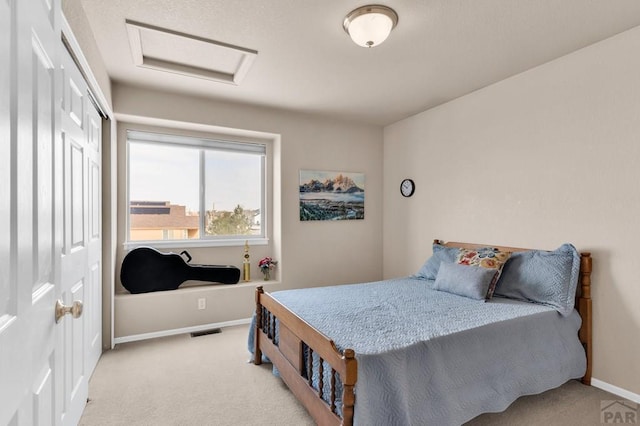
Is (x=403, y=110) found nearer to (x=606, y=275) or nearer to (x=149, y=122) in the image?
(x=606, y=275)

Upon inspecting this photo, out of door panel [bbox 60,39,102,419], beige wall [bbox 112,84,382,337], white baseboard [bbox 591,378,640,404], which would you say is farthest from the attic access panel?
white baseboard [bbox 591,378,640,404]

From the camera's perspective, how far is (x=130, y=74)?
2979mm

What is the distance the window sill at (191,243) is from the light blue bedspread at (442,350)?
144 cm

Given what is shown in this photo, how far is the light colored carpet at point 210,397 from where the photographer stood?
209 centimetres

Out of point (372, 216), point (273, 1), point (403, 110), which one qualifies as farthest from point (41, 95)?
point (372, 216)

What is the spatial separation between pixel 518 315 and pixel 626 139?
4.63ft

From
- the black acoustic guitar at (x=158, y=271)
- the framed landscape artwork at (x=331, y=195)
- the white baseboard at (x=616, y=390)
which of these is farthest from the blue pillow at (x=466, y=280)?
the black acoustic guitar at (x=158, y=271)

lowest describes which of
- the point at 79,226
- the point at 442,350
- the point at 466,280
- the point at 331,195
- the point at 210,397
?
the point at 210,397

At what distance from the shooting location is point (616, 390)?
7.79ft

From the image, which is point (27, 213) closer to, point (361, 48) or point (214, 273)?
point (361, 48)

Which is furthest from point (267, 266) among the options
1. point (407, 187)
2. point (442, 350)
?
point (442, 350)

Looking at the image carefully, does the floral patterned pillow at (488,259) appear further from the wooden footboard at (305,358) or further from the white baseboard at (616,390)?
the wooden footboard at (305,358)

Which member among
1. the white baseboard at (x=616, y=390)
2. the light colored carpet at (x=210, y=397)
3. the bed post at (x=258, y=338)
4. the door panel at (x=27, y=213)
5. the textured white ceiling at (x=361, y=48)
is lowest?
the light colored carpet at (x=210, y=397)

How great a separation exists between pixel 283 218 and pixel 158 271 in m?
1.45
